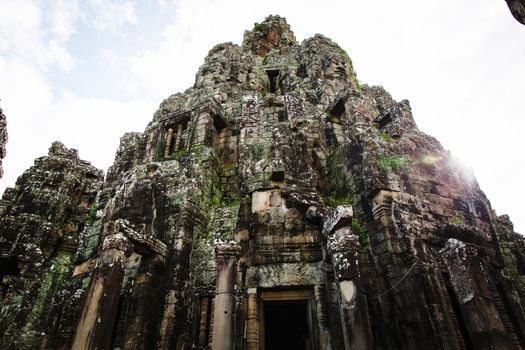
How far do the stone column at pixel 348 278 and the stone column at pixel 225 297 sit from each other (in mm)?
2384

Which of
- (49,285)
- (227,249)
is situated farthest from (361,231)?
(49,285)

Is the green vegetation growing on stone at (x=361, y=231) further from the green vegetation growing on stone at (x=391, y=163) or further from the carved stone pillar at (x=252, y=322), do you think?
the carved stone pillar at (x=252, y=322)

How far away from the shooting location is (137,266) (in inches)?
399

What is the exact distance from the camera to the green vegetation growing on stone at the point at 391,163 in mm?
10148

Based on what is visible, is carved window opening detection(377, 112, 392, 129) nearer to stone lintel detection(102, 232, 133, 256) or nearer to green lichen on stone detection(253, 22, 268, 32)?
stone lintel detection(102, 232, 133, 256)

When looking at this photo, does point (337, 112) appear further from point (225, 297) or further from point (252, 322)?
point (225, 297)

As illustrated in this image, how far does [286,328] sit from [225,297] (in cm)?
688

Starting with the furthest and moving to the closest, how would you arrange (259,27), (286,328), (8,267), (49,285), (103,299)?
(259,27), (8,267), (49,285), (286,328), (103,299)

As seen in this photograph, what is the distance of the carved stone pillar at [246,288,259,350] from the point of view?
7723mm

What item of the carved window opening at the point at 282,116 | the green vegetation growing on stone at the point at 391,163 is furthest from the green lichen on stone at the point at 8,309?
the green vegetation growing on stone at the point at 391,163

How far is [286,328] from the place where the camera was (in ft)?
42.3

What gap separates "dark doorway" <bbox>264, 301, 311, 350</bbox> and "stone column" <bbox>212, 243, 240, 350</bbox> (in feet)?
14.7

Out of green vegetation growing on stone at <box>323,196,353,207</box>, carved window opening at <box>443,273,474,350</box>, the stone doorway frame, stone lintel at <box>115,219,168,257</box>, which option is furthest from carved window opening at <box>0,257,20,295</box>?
carved window opening at <box>443,273,474,350</box>

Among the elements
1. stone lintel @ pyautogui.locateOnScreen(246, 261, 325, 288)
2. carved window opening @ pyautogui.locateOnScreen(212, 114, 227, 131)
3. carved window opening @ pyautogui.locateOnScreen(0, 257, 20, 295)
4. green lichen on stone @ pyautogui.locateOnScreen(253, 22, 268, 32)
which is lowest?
stone lintel @ pyautogui.locateOnScreen(246, 261, 325, 288)
